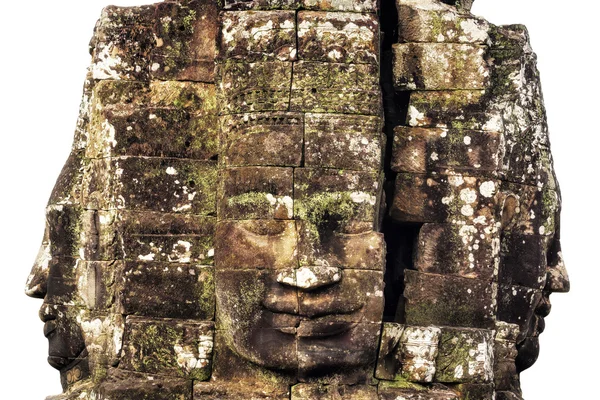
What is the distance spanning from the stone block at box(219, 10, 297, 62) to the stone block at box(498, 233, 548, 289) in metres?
3.07

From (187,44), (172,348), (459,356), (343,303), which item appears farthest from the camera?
(187,44)

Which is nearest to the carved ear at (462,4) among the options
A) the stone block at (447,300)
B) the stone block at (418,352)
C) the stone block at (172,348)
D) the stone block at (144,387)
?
the stone block at (447,300)

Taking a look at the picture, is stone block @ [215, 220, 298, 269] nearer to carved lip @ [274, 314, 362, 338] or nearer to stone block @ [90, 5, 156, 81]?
carved lip @ [274, 314, 362, 338]

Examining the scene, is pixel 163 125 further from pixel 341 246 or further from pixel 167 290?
pixel 341 246

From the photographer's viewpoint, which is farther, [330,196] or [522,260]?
[522,260]

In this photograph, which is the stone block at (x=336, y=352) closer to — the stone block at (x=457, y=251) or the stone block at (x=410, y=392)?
the stone block at (x=410, y=392)

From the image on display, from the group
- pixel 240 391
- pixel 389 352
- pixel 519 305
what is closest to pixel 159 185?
pixel 240 391

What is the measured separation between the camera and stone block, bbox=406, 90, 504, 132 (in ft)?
62.3

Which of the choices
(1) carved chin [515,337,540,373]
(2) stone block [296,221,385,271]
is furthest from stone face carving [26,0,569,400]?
(1) carved chin [515,337,540,373]

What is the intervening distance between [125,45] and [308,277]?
2.97 m

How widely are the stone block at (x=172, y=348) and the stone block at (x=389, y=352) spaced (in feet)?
5.10

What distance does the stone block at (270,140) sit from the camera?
18062mm

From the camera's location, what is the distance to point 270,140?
18109 mm

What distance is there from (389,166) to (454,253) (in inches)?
40.8
